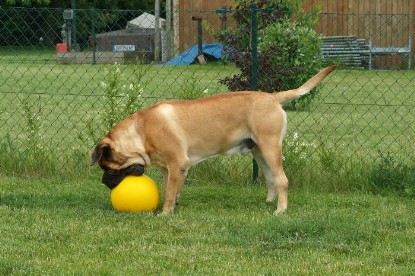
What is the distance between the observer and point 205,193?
9727 millimetres

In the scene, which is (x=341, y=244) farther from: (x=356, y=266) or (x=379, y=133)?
(x=379, y=133)

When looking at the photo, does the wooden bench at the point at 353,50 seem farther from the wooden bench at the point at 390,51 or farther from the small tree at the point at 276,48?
the small tree at the point at 276,48

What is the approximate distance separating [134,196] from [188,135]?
29.6 inches

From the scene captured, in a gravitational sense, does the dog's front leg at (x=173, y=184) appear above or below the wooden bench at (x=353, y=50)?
above

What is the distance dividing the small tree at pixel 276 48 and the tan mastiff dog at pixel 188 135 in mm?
3734

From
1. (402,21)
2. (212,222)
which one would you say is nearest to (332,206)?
(212,222)

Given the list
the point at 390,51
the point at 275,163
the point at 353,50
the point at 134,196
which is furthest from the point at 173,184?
the point at 353,50

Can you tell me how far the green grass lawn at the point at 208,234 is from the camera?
674 cm

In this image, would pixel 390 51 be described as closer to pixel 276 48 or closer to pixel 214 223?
pixel 276 48

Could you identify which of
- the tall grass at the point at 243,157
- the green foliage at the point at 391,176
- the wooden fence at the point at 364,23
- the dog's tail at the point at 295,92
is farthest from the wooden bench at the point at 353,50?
the dog's tail at the point at 295,92

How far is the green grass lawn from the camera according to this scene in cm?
674

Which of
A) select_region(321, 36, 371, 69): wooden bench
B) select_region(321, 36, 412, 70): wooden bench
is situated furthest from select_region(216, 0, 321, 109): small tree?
select_region(321, 36, 371, 69): wooden bench

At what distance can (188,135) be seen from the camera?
352 inches

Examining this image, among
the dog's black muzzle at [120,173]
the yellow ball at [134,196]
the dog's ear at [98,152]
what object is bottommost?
the yellow ball at [134,196]
